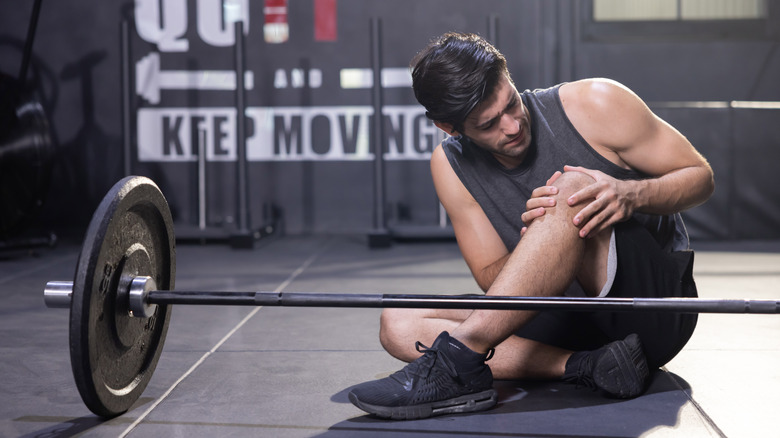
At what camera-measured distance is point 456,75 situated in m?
1.52

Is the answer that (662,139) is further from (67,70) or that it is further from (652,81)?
(67,70)

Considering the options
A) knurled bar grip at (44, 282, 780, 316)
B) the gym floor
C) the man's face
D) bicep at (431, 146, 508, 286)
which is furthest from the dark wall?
knurled bar grip at (44, 282, 780, 316)

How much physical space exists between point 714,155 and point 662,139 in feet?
10.1

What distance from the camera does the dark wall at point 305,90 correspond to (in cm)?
455

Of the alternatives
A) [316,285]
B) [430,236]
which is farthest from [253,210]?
[316,285]

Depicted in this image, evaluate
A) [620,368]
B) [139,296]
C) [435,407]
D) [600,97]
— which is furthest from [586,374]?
[139,296]

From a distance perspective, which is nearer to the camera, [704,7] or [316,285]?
[316,285]

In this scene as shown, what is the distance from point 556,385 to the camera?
1.62 meters

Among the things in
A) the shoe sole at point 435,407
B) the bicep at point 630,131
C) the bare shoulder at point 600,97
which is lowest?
the shoe sole at point 435,407

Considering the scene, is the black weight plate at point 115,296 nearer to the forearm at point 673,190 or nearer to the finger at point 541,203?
the finger at point 541,203

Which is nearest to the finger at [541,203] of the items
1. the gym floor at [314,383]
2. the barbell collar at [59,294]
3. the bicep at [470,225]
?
the bicep at [470,225]

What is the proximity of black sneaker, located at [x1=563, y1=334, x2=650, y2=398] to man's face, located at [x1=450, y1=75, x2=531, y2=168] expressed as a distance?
432 mm

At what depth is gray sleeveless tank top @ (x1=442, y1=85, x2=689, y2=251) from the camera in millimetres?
1623

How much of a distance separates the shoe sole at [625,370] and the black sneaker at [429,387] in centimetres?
25
